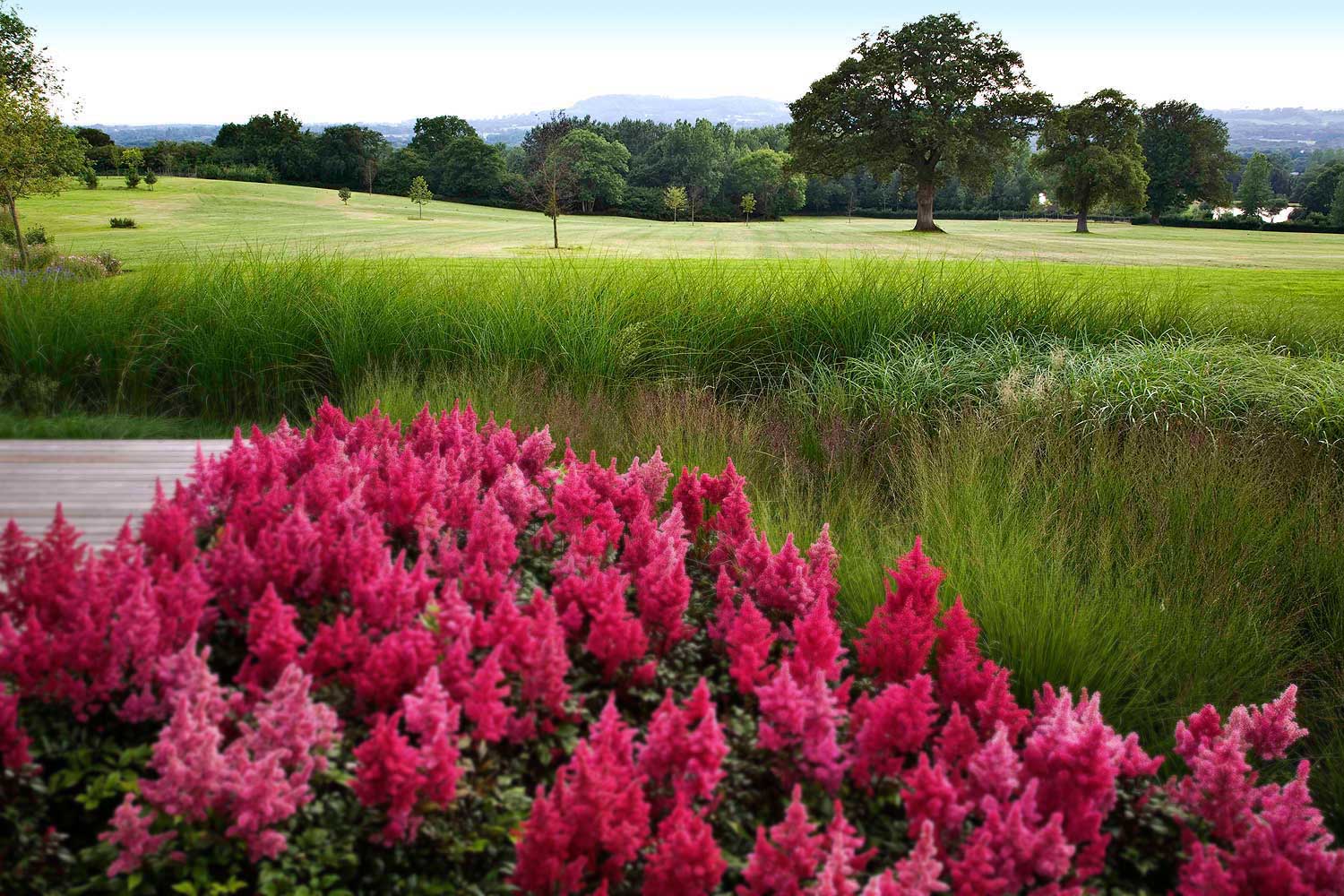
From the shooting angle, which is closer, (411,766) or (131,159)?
(411,766)

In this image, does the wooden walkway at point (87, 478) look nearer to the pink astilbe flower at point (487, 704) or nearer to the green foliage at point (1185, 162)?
the pink astilbe flower at point (487, 704)

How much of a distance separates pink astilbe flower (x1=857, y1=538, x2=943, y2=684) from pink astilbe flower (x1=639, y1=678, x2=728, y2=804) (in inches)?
23.7

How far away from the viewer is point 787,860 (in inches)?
54.9

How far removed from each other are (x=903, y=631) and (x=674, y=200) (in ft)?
135

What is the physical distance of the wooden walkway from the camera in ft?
10.2

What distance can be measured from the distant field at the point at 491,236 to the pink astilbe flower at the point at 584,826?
1446cm

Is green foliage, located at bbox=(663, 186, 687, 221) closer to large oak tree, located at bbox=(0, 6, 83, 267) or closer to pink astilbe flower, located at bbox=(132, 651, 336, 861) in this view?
large oak tree, located at bbox=(0, 6, 83, 267)

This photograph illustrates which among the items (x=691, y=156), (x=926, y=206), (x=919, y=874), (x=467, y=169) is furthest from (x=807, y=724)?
(x=691, y=156)

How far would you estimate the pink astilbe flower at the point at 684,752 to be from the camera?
5.08 ft

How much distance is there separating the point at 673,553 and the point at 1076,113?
39.7 m

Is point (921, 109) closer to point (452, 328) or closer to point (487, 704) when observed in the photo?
point (452, 328)

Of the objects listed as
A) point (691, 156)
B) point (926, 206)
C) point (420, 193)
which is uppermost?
point (691, 156)

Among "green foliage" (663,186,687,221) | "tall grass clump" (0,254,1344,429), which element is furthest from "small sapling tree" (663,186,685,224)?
"tall grass clump" (0,254,1344,429)

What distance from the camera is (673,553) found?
7.35 ft
